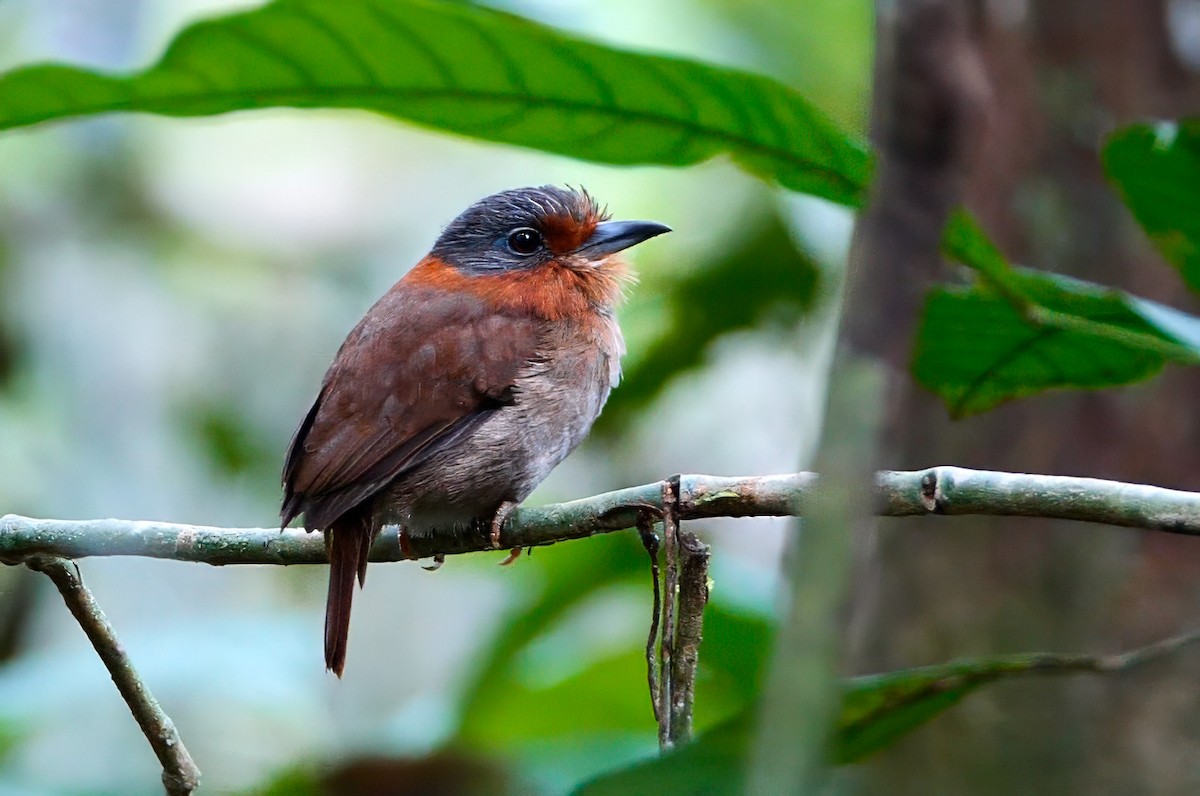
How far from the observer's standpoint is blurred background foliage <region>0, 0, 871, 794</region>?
3109 mm

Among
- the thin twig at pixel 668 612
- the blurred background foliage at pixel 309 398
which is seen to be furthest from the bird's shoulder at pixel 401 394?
the thin twig at pixel 668 612

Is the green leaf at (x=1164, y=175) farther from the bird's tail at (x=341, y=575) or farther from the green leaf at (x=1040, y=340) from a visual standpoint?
the bird's tail at (x=341, y=575)

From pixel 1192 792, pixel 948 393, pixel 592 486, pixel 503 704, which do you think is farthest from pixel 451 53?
pixel 592 486

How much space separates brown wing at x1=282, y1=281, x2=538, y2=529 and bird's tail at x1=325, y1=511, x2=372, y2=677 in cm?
8

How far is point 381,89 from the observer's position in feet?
5.45

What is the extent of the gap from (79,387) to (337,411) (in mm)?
2702

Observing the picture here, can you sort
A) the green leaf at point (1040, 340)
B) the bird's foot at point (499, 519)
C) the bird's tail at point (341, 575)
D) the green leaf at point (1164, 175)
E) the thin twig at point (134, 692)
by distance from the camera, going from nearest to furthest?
the green leaf at point (1040, 340)
the green leaf at point (1164, 175)
the thin twig at point (134, 692)
the bird's foot at point (499, 519)
the bird's tail at point (341, 575)

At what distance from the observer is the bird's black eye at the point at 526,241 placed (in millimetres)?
3309

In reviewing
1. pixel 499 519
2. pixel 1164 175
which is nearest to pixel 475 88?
pixel 1164 175

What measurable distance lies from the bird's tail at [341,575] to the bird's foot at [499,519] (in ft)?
0.80

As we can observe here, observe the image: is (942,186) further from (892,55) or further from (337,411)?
(337,411)

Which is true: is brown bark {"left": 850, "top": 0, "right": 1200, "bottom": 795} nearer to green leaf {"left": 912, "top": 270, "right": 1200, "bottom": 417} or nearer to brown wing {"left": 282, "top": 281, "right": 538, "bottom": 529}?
brown wing {"left": 282, "top": 281, "right": 538, "bottom": 529}

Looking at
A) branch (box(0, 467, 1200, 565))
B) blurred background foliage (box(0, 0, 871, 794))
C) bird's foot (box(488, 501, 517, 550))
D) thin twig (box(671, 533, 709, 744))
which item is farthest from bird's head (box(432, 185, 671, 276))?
thin twig (box(671, 533, 709, 744))

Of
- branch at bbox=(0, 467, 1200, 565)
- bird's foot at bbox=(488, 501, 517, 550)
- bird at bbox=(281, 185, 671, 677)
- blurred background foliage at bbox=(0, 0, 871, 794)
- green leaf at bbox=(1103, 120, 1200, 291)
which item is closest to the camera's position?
branch at bbox=(0, 467, 1200, 565)
